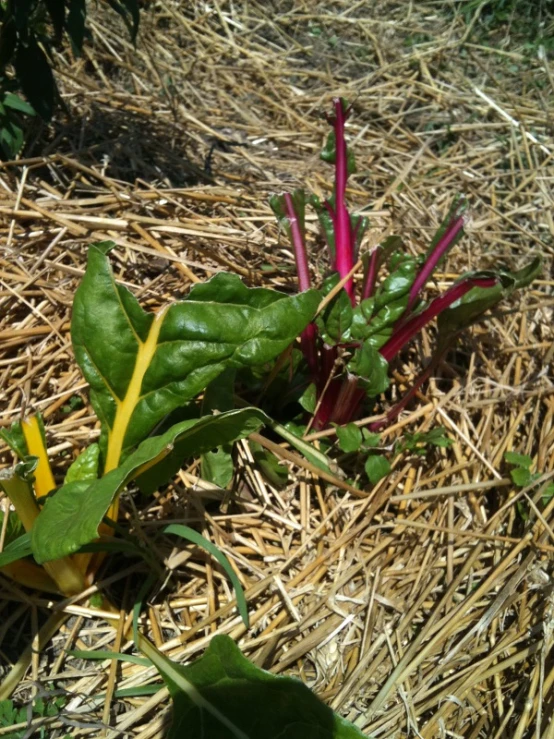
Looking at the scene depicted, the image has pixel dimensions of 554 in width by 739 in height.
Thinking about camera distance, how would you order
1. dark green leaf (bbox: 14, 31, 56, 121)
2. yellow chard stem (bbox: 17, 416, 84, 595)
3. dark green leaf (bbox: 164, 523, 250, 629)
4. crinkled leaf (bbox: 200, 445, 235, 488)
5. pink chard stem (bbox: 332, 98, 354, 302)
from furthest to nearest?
dark green leaf (bbox: 14, 31, 56, 121) → pink chard stem (bbox: 332, 98, 354, 302) → crinkled leaf (bbox: 200, 445, 235, 488) → dark green leaf (bbox: 164, 523, 250, 629) → yellow chard stem (bbox: 17, 416, 84, 595)

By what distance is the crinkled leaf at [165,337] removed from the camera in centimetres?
97

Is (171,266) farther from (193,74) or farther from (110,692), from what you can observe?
(193,74)

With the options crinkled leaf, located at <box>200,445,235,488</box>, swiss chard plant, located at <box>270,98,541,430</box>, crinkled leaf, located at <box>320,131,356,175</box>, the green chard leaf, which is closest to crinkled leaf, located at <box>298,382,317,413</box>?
swiss chard plant, located at <box>270,98,541,430</box>

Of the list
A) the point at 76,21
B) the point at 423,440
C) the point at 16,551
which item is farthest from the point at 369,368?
the point at 76,21

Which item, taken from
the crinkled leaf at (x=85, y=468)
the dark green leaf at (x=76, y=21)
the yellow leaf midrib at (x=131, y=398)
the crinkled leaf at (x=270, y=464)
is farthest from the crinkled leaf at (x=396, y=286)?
the dark green leaf at (x=76, y=21)

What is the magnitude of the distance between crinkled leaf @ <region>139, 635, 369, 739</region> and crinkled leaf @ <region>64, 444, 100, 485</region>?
340 millimetres

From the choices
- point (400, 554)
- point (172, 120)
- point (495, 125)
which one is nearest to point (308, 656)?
point (400, 554)

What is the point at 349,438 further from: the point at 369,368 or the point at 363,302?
the point at 363,302

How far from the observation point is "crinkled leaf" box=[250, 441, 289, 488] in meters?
1.21

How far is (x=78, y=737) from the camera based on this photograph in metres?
0.96

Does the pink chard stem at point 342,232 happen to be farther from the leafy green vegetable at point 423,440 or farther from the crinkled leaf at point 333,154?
the leafy green vegetable at point 423,440

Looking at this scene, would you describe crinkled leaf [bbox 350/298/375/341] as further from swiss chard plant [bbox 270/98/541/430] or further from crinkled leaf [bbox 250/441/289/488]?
crinkled leaf [bbox 250/441/289/488]

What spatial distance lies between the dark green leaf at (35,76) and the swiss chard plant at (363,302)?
66 cm

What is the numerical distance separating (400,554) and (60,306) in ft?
2.88
